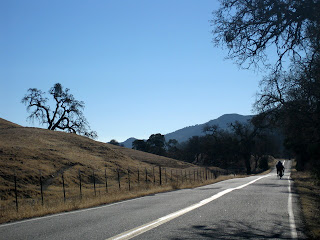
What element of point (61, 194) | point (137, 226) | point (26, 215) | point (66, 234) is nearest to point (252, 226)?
point (137, 226)

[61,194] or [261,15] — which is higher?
[261,15]

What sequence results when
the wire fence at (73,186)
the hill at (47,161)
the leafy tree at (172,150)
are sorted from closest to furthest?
1. the wire fence at (73,186)
2. the hill at (47,161)
3. the leafy tree at (172,150)

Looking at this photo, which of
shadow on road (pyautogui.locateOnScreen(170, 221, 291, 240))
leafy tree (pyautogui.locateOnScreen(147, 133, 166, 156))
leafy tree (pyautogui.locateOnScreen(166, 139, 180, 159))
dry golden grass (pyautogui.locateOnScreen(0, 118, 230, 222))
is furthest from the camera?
leafy tree (pyautogui.locateOnScreen(147, 133, 166, 156))

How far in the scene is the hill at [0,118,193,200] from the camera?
29.5m

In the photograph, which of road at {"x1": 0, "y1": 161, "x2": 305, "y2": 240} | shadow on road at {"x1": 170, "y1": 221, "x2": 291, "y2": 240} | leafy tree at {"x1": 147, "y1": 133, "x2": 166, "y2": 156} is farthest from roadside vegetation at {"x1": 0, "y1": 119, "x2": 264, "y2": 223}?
leafy tree at {"x1": 147, "y1": 133, "x2": 166, "y2": 156}

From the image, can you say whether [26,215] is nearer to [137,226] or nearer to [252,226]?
[137,226]

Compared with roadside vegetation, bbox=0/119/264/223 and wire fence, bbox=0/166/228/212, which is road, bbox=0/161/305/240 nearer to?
roadside vegetation, bbox=0/119/264/223

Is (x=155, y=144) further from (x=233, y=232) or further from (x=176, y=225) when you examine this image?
(x=233, y=232)

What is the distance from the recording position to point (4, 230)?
934cm

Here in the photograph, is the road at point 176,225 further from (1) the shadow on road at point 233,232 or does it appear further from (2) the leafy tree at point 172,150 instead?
(2) the leafy tree at point 172,150

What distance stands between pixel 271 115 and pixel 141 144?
98789mm

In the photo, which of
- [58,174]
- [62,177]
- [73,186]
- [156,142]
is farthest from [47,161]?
[156,142]

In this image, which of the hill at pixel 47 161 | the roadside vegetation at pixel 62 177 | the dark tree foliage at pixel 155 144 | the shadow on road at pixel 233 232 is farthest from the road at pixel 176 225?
the dark tree foliage at pixel 155 144

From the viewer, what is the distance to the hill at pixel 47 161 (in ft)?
96.6
